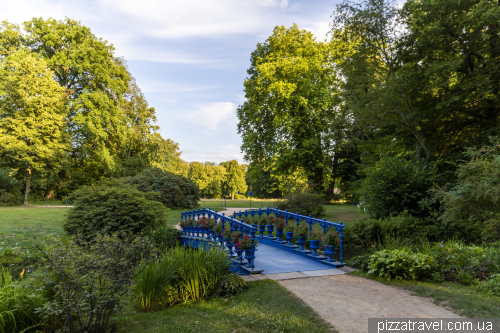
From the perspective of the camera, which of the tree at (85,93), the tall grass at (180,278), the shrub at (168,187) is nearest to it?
the tall grass at (180,278)

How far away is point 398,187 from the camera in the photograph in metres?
10.4

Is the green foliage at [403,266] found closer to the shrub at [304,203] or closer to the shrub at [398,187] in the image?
the shrub at [398,187]

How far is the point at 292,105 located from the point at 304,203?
8838 millimetres

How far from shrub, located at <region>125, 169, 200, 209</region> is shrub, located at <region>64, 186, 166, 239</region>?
499 inches

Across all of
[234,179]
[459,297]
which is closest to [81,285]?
[459,297]

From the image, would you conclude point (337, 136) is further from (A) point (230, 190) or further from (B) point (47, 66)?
(A) point (230, 190)

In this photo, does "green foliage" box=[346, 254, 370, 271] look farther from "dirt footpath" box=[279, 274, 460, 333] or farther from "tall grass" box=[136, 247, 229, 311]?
"tall grass" box=[136, 247, 229, 311]

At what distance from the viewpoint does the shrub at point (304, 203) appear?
56.4 feet

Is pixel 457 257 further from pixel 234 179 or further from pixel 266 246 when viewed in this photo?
pixel 234 179

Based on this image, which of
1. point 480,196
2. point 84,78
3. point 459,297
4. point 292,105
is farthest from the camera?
point 84,78

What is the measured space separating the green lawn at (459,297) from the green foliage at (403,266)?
22cm

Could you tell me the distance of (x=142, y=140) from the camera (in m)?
33.8

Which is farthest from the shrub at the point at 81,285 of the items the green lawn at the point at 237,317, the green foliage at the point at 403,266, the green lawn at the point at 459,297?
the green foliage at the point at 403,266

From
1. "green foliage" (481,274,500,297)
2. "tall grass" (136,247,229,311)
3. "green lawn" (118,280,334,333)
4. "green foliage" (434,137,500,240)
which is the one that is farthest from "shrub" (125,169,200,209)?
"green foliage" (481,274,500,297)
